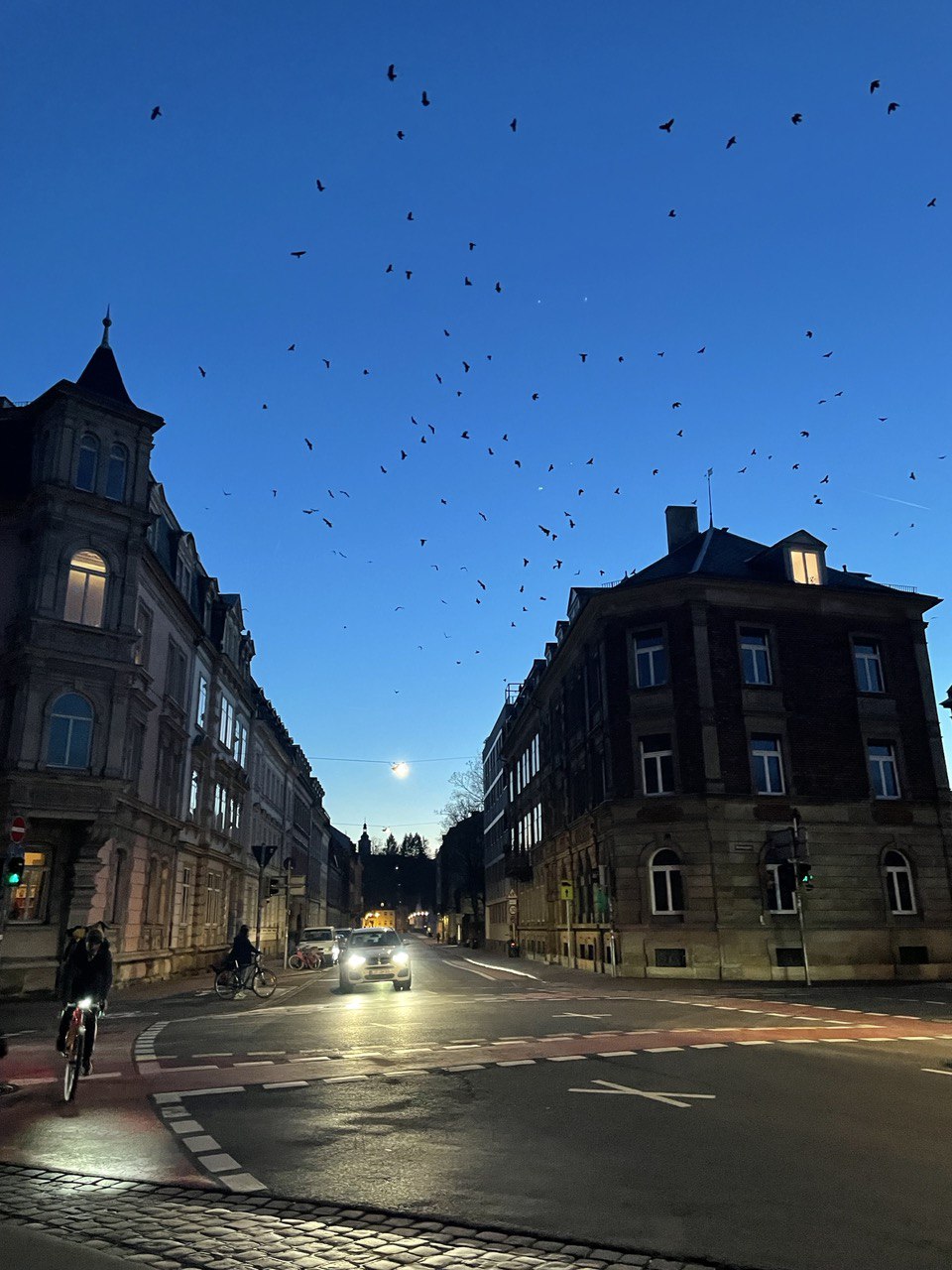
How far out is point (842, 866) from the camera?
1272 inches

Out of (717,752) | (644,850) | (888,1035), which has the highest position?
(717,752)

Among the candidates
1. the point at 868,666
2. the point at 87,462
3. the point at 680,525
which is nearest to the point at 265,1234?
the point at 87,462

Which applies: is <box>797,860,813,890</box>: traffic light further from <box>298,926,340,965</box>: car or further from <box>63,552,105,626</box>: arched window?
<box>298,926,340,965</box>: car

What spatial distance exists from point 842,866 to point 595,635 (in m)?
12.0

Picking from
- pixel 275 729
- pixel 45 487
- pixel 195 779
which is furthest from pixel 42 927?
pixel 275 729

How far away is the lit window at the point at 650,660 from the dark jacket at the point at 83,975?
82.4 feet

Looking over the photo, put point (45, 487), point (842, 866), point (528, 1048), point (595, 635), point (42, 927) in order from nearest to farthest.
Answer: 1. point (528, 1048)
2. point (42, 927)
3. point (45, 487)
4. point (842, 866)
5. point (595, 635)

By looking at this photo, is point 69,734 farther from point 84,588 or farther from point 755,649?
point 755,649

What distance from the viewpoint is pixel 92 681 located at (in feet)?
86.3

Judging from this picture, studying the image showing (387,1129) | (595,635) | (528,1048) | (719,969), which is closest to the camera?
(387,1129)

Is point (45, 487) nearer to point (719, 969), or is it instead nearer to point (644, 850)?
point (644, 850)

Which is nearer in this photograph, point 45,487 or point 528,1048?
point 528,1048

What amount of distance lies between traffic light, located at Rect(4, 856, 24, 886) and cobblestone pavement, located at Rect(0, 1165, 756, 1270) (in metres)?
8.35

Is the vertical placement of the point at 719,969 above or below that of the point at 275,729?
below
